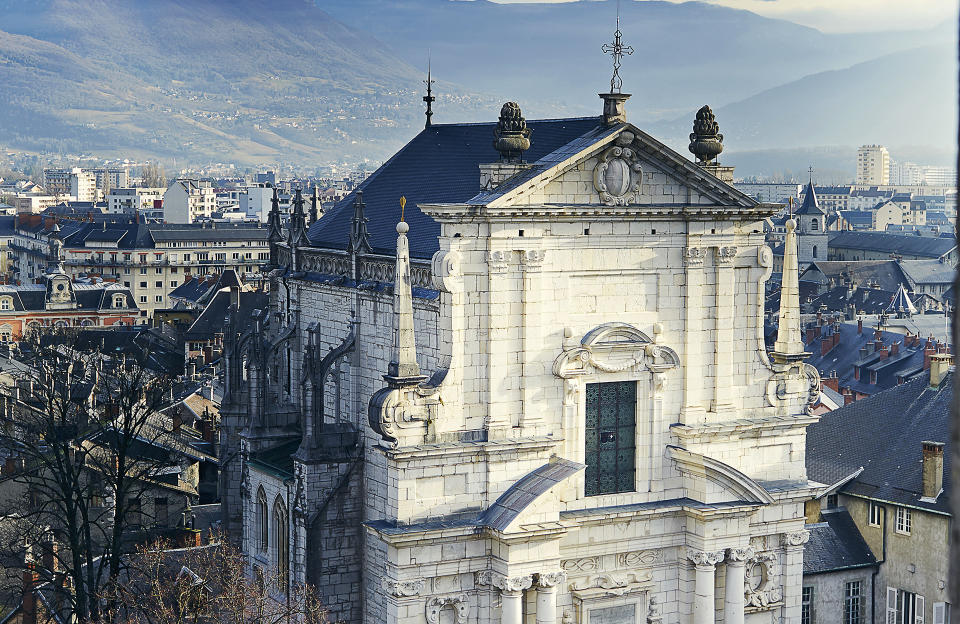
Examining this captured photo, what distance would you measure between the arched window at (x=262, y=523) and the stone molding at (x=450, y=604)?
9032mm

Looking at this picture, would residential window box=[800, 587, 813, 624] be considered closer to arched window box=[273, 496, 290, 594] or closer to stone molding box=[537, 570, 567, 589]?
stone molding box=[537, 570, 567, 589]

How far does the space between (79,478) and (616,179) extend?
26955mm

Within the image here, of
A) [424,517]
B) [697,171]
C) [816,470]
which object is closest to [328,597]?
[424,517]

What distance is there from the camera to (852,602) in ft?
172

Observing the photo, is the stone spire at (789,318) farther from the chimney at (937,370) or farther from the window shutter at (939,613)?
the chimney at (937,370)

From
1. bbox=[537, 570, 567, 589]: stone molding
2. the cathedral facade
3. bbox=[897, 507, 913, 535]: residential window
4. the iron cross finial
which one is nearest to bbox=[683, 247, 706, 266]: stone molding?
the cathedral facade

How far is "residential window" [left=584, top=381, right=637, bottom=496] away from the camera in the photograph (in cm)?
4072

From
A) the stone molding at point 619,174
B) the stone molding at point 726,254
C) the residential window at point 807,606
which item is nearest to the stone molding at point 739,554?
the stone molding at point 726,254

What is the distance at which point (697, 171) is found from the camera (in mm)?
40719

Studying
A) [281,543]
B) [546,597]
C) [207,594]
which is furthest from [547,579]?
[207,594]

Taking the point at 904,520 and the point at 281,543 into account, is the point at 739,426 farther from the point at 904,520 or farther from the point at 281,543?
the point at 281,543

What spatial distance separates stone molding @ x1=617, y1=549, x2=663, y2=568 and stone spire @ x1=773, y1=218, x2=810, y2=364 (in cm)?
678

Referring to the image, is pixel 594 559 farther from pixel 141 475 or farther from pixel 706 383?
pixel 141 475

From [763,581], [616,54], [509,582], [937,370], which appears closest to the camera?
[509,582]
